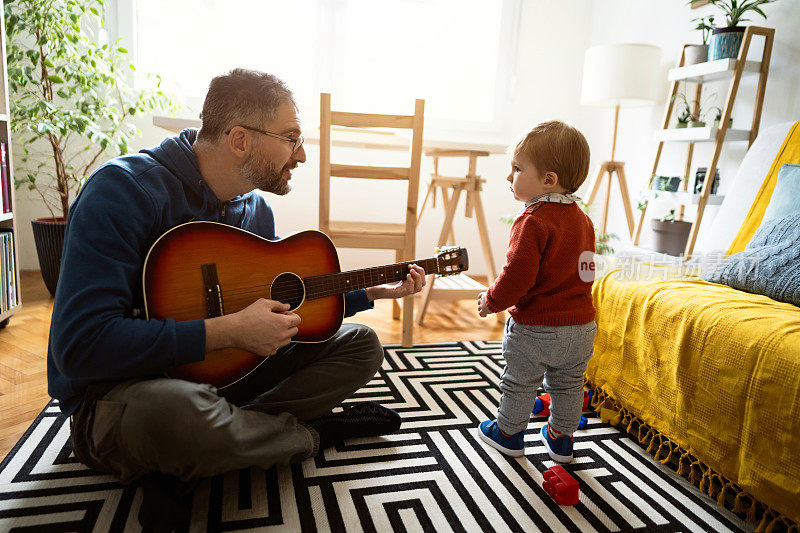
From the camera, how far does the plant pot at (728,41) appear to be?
2.16m

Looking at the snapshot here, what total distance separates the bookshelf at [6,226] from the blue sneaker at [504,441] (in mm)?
1952

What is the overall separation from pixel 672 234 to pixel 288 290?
2.02 metres

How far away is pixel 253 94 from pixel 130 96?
2.21 metres

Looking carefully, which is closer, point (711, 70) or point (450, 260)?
point (450, 260)

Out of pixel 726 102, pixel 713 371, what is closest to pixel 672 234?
pixel 726 102

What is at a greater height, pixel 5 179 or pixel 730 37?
pixel 730 37

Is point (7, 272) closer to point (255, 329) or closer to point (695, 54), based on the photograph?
point (255, 329)

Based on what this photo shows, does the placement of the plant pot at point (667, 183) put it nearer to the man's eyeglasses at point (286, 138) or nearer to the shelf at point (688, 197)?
the shelf at point (688, 197)

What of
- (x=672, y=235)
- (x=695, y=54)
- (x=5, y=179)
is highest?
(x=695, y=54)

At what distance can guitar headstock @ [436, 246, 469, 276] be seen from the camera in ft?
4.72

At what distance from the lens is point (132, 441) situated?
93cm

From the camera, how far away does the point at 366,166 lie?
1936mm

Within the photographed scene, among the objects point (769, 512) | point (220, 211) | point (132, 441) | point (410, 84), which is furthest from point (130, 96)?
point (769, 512)

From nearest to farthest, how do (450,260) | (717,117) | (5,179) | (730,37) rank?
(450,260) < (5,179) < (730,37) < (717,117)
